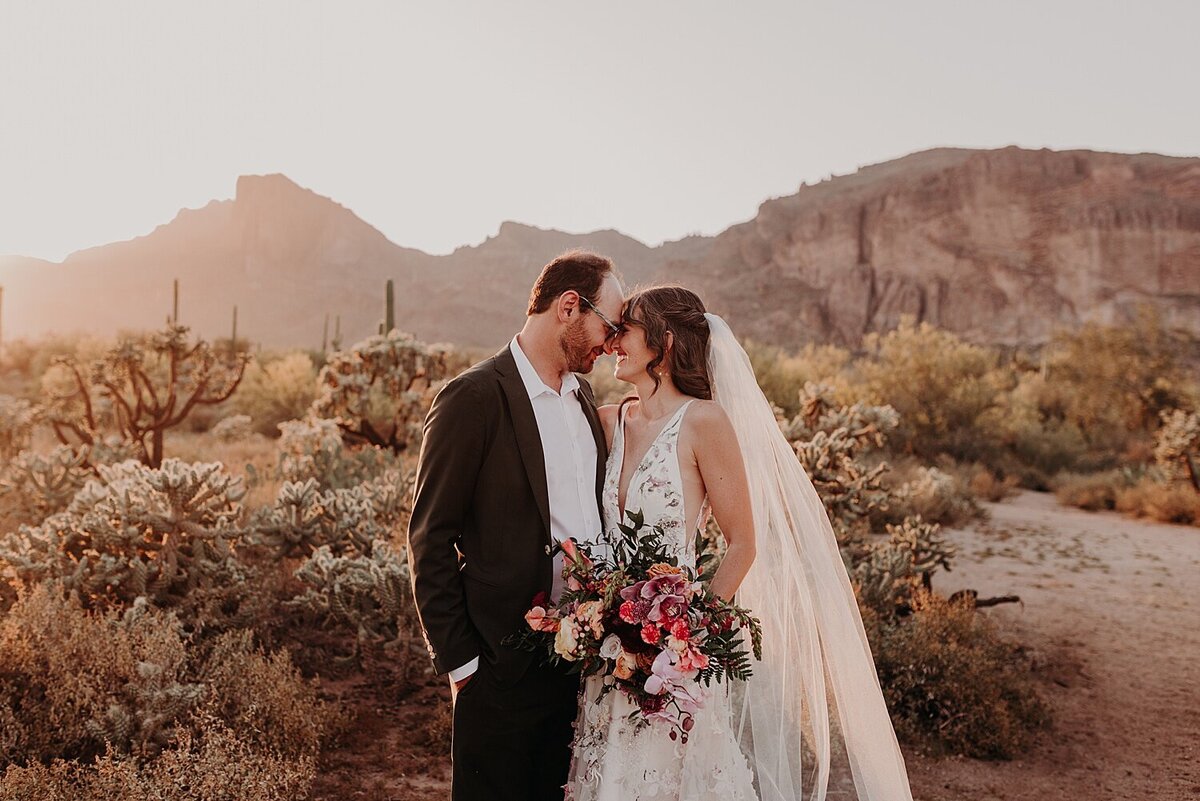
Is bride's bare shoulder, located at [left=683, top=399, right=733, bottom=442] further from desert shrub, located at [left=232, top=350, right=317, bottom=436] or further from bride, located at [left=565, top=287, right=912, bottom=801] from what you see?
desert shrub, located at [left=232, top=350, right=317, bottom=436]

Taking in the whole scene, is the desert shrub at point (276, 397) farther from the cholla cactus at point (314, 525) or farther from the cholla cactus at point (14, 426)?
the cholla cactus at point (314, 525)

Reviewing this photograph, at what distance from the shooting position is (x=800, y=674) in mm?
3158

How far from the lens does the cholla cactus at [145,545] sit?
535cm

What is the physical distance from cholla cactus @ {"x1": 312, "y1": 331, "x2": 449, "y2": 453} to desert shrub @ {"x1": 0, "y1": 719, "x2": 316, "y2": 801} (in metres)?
7.16

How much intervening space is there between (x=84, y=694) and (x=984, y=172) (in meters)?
94.1

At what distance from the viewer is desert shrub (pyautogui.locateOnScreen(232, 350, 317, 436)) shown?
17.9 meters

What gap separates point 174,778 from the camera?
11.3 feet

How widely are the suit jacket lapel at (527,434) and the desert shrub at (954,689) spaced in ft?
12.2

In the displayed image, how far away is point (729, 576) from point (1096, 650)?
5961mm

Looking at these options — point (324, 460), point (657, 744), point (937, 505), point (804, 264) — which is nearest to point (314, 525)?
point (324, 460)

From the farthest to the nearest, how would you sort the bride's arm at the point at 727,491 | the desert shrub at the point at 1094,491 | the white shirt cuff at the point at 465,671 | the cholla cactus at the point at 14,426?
the desert shrub at the point at 1094,491 → the cholla cactus at the point at 14,426 → the bride's arm at the point at 727,491 → the white shirt cuff at the point at 465,671

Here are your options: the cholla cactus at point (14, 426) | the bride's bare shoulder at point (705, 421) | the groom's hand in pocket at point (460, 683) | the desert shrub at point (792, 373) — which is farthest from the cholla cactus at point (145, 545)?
the desert shrub at point (792, 373)

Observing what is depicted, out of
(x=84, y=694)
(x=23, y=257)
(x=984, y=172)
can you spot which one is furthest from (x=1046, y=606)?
(x=23, y=257)

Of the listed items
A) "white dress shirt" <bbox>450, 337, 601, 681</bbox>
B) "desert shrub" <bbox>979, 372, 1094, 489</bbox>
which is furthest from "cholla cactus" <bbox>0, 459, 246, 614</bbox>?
"desert shrub" <bbox>979, 372, 1094, 489</bbox>
